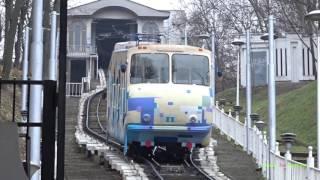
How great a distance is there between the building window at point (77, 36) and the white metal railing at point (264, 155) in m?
37.0

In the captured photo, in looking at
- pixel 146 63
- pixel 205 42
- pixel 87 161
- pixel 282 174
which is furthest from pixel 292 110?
pixel 205 42

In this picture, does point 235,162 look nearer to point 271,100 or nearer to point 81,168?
point 271,100

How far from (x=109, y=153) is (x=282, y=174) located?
8.19 metres

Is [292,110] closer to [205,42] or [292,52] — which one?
[292,52]

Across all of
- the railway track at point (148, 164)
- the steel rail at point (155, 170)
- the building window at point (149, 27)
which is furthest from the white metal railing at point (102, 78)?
the steel rail at point (155, 170)

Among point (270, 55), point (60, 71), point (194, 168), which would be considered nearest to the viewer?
point (60, 71)

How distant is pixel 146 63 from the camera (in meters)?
20.3

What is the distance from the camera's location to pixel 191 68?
2039 cm

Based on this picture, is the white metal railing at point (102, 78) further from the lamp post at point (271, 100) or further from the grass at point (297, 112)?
the lamp post at point (271, 100)

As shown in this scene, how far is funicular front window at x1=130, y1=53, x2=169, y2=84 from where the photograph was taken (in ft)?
66.2

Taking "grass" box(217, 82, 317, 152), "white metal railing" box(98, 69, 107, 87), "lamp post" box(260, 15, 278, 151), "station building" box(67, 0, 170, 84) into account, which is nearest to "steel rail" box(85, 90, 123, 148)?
"lamp post" box(260, 15, 278, 151)

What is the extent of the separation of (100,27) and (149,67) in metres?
52.6

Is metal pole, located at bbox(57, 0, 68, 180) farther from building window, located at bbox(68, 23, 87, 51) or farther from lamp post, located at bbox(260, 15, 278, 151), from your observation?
building window, located at bbox(68, 23, 87, 51)

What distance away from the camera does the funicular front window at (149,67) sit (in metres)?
20.2
